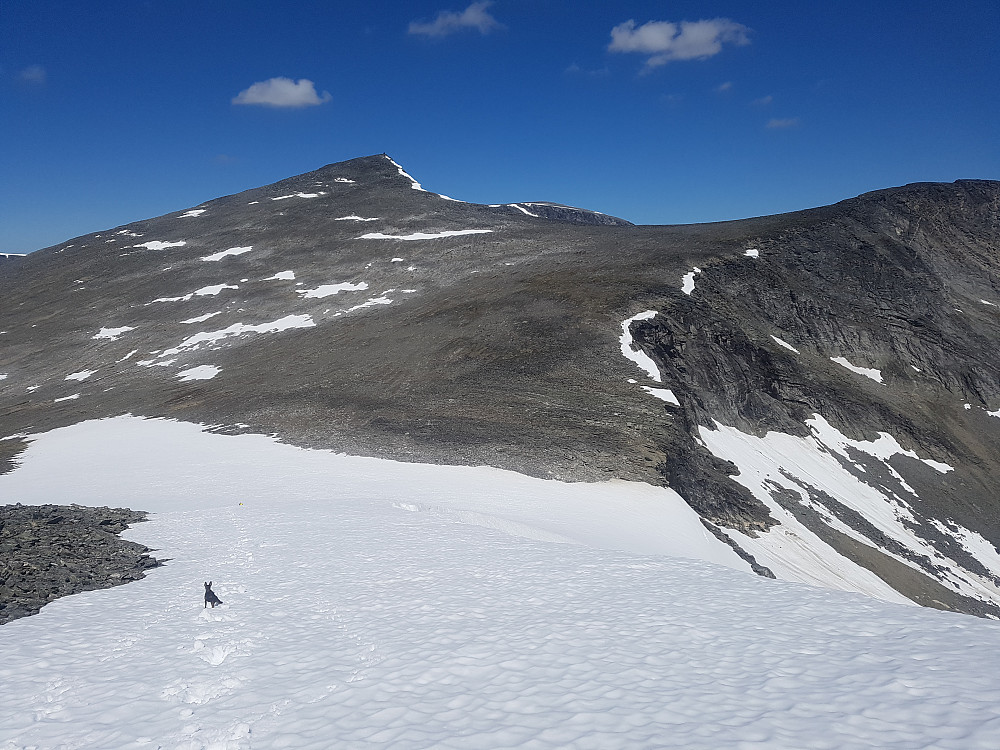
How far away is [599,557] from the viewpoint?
13336 mm

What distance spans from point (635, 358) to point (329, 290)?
31.1 metres

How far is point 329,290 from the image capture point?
5294 centimetres

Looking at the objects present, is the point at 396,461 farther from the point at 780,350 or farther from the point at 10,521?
the point at 780,350

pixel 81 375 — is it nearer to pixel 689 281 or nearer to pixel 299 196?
pixel 689 281

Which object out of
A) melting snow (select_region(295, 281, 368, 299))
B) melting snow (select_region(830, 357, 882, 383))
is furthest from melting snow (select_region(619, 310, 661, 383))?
melting snow (select_region(295, 281, 368, 299))

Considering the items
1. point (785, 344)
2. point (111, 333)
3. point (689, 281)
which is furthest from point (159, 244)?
point (785, 344)

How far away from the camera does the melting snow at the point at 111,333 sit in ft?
162

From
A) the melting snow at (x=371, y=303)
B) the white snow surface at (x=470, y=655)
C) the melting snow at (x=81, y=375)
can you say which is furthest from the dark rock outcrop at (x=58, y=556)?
the melting snow at (x=371, y=303)

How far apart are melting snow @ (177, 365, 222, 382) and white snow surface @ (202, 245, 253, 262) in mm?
27980

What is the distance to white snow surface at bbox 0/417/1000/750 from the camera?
622cm

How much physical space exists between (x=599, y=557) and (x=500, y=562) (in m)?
2.27

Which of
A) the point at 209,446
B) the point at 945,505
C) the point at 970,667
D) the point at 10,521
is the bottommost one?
the point at 945,505

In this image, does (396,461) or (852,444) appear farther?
(852,444)

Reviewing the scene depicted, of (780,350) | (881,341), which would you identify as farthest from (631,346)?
(881,341)
